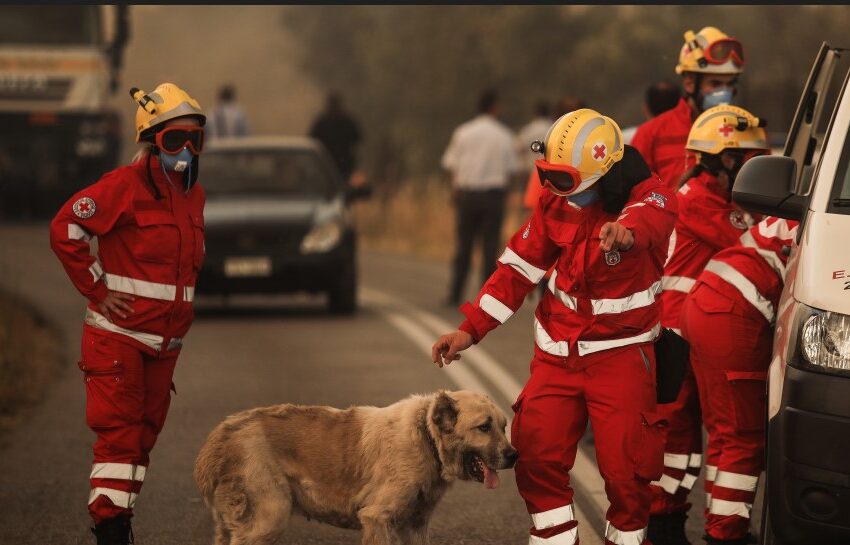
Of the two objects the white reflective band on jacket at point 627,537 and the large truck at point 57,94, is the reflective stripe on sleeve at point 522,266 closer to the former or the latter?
the white reflective band on jacket at point 627,537

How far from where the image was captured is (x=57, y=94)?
2809 cm

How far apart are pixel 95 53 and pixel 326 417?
73.3 feet

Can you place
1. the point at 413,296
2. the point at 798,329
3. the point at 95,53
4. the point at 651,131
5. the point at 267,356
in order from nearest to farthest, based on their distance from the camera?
1. the point at 798,329
2. the point at 651,131
3. the point at 267,356
4. the point at 413,296
5. the point at 95,53

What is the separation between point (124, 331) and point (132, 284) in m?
0.19

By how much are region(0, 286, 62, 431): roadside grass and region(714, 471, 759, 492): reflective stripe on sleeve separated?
208 inches

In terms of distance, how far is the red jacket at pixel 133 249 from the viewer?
6754mm

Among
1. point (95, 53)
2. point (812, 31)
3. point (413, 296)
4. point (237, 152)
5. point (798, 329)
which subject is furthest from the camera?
point (812, 31)

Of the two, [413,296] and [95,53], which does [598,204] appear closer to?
[413,296]

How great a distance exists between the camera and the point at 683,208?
7.36 metres

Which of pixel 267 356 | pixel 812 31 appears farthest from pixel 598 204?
pixel 812 31

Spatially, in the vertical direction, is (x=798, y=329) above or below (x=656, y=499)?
above

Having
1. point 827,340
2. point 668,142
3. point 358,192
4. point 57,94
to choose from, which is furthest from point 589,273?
point 57,94

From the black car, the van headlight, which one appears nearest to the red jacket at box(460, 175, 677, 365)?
the van headlight

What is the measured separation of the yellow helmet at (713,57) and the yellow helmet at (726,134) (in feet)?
4.45
